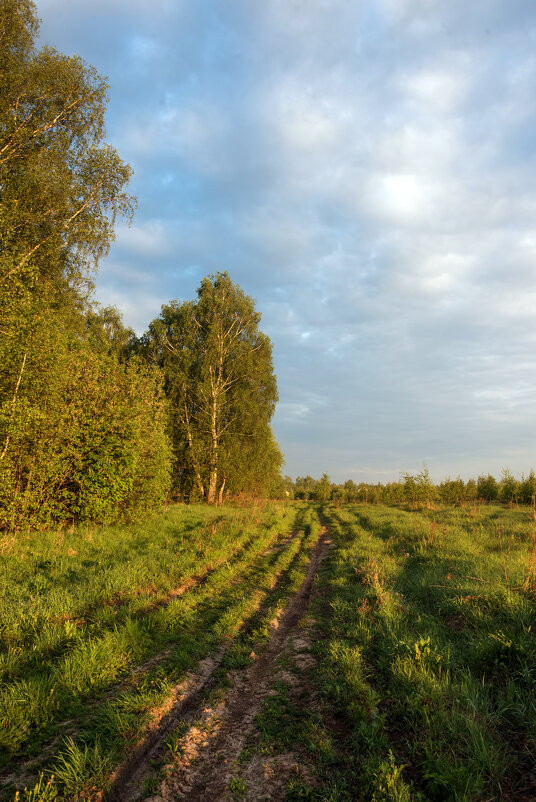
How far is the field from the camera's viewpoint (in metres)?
3.07

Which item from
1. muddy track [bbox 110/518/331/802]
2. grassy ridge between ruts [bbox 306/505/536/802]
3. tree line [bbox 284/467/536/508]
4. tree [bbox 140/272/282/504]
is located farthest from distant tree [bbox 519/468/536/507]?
muddy track [bbox 110/518/331/802]

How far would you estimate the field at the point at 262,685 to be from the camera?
3070mm

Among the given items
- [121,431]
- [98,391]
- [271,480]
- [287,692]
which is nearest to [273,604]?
[287,692]

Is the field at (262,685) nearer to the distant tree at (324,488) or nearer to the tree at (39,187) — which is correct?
the tree at (39,187)

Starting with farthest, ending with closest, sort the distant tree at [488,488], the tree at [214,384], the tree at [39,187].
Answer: the distant tree at [488,488], the tree at [214,384], the tree at [39,187]

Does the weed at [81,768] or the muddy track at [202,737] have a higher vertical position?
the weed at [81,768]

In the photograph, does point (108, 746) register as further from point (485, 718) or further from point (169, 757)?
point (485, 718)

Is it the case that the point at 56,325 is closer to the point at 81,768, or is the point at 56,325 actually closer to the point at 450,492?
the point at 81,768

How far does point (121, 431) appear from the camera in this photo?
12.8 metres

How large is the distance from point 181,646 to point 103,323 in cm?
3161

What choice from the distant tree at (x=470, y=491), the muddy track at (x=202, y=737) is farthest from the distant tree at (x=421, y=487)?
the muddy track at (x=202, y=737)

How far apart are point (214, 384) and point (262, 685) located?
2205 cm

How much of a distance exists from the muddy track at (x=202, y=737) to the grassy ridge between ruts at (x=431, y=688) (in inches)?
32.4

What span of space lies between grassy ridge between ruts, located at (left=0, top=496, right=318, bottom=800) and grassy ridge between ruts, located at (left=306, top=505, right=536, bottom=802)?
1926mm
